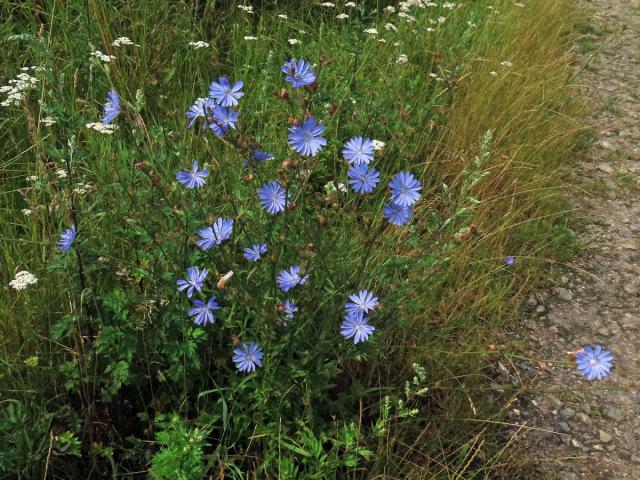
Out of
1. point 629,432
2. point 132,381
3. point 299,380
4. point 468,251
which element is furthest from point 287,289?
point 629,432

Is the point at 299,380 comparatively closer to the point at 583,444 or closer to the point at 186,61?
the point at 583,444

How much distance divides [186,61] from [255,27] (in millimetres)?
819

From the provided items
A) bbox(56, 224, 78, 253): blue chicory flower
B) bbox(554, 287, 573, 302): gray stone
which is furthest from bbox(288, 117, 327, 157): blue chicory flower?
bbox(554, 287, 573, 302): gray stone

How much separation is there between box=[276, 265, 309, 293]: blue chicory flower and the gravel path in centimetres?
75

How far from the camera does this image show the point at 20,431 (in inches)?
63.5

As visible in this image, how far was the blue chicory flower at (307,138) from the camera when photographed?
1.48 m

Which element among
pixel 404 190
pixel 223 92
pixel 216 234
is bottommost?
pixel 216 234

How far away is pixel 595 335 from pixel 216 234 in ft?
6.49

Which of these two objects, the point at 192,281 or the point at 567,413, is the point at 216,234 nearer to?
the point at 192,281

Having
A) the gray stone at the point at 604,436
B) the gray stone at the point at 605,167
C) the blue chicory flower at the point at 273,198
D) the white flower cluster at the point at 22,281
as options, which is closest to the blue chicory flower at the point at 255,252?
the blue chicory flower at the point at 273,198

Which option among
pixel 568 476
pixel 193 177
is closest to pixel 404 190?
pixel 193 177

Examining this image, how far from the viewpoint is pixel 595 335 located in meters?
2.69

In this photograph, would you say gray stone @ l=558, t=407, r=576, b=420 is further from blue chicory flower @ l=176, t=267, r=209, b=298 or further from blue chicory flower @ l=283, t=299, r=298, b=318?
blue chicory flower @ l=176, t=267, r=209, b=298

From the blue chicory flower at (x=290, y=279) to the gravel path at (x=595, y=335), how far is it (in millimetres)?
752
